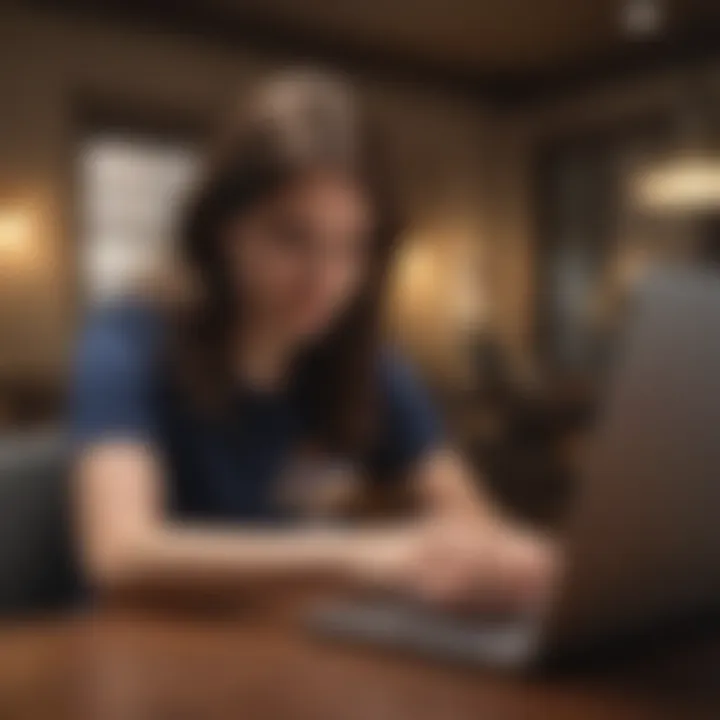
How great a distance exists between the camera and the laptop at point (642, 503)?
0.57 m

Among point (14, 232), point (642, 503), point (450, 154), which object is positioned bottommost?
point (642, 503)

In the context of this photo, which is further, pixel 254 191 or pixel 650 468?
pixel 254 191

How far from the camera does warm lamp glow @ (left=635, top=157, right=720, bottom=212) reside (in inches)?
111

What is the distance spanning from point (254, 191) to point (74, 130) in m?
1.08

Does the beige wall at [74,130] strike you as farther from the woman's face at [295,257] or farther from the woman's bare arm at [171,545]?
the woman's bare arm at [171,545]

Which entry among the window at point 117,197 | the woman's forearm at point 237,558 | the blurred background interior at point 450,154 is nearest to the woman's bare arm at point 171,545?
the woman's forearm at point 237,558

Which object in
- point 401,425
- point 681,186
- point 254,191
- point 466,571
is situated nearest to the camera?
point 466,571

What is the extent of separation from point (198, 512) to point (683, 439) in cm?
65

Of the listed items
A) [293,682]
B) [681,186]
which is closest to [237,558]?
[293,682]

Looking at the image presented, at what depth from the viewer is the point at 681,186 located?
2896mm

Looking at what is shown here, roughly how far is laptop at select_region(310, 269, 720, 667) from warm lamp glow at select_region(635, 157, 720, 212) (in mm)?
2220

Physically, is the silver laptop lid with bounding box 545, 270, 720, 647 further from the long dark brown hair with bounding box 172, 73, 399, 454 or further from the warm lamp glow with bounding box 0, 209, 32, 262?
the warm lamp glow with bounding box 0, 209, 32, 262

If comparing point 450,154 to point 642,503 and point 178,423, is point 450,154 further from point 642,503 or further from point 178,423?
point 642,503

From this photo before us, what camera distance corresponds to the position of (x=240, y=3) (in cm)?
231
